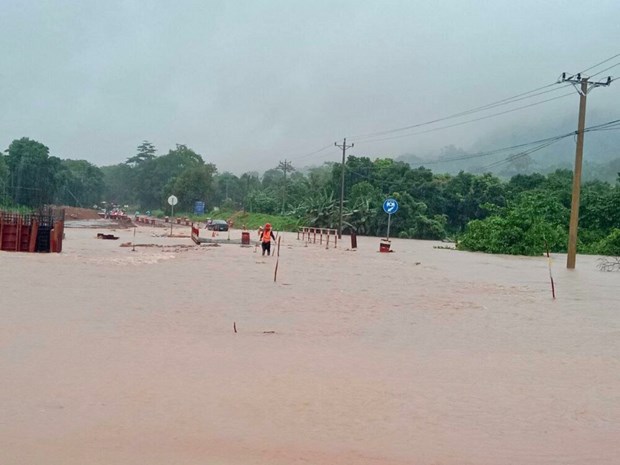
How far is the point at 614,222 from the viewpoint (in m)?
47.6

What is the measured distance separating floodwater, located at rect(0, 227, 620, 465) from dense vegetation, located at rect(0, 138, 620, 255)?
19745 mm

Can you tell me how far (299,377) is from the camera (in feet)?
23.8

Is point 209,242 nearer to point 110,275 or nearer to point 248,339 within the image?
point 110,275

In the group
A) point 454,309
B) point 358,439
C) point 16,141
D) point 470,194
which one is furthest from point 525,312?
point 16,141

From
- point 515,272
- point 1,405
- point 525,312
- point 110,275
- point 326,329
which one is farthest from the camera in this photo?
point 515,272

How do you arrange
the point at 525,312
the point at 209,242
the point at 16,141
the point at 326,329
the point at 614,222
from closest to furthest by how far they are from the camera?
the point at 326,329 → the point at 525,312 → the point at 209,242 → the point at 614,222 → the point at 16,141

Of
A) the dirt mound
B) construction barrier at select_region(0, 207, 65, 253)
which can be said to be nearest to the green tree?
the dirt mound

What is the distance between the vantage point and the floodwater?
5.13 m

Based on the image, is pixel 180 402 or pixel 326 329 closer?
pixel 180 402

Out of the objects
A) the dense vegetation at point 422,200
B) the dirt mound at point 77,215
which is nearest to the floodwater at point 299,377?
the dense vegetation at point 422,200

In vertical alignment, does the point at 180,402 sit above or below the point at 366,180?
below

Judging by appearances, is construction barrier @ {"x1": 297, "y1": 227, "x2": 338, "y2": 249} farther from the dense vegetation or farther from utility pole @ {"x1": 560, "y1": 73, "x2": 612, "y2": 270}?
utility pole @ {"x1": 560, "y1": 73, "x2": 612, "y2": 270}

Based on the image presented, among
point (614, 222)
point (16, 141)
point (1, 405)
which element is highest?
point (16, 141)

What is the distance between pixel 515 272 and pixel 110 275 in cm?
1509
